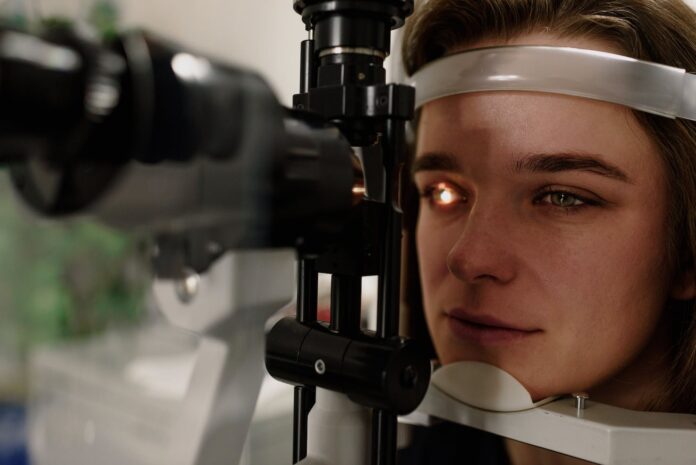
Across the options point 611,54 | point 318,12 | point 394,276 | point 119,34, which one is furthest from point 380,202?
point 611,54

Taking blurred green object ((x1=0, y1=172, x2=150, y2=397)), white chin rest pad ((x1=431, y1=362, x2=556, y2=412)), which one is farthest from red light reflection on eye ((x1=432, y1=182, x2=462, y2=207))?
blurred green object ((x1=0, y1=172, x2=150, y2=397))

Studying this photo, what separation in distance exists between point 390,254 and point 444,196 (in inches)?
14.3

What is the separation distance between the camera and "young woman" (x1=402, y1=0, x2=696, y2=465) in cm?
83

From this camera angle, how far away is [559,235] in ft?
2.77

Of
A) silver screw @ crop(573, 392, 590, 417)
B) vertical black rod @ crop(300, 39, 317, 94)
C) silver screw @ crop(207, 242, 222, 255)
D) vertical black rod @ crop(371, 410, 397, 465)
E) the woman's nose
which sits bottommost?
silver screw @ crop(573, 392, 590, 417)

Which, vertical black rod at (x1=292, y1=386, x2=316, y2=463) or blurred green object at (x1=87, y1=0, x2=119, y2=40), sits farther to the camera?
vertical black rod at (x1=292, y1=386, x2=316, y2=463)

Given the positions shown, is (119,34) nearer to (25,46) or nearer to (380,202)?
(25,46)

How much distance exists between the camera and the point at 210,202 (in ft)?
1.41

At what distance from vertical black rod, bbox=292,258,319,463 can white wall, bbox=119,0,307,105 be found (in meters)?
0.19

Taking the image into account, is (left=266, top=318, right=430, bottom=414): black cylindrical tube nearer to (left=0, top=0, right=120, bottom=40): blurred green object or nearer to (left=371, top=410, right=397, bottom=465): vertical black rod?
(left=371, top=410, right=397, bottom=465): vertical black rod

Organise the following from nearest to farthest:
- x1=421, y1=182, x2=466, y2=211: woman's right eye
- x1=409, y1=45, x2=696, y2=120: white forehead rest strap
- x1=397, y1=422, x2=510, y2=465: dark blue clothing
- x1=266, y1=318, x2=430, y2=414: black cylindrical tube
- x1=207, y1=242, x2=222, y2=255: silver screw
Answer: x1=207, y1=242, x2=222, y2=255: silver screw, x1=266, y1=318, x2=430, y2=414: black cylindrical tube, x1=409, y1=45, x2=696, y2=120: white forehead rest strap, x1=421, y1=182, x2=466, y2=211: woman's right eye, x1=397, y1=422, x2=510, y2=465: dark blue clothing

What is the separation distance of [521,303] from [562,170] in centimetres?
18

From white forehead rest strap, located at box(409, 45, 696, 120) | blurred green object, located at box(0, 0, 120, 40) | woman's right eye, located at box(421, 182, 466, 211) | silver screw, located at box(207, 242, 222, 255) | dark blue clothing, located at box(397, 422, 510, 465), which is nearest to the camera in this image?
blurred green object, located at box(0, 0, 120, 40)

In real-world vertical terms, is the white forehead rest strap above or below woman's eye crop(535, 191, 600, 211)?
above
